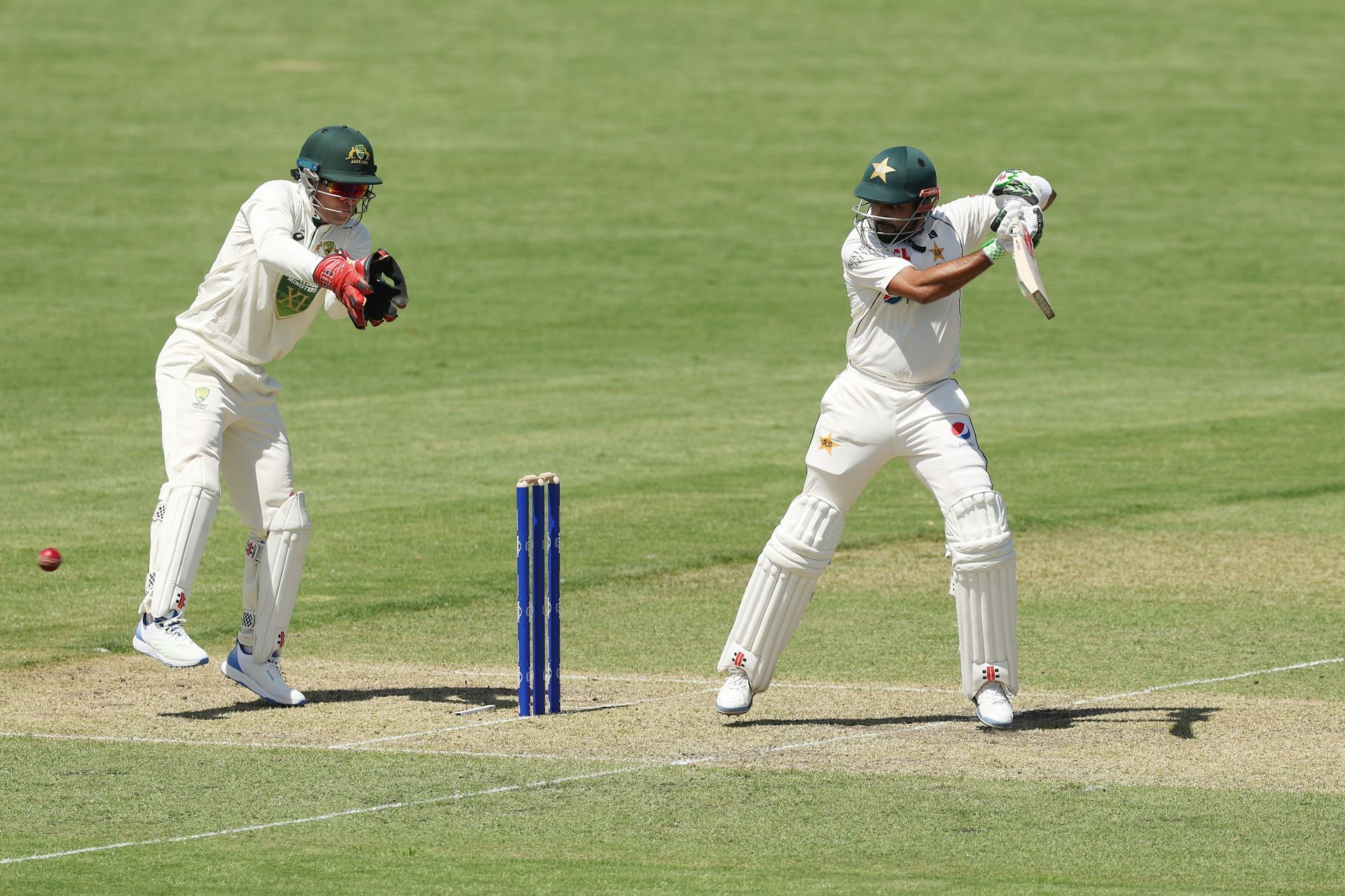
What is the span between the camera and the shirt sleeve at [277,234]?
883 centimetres

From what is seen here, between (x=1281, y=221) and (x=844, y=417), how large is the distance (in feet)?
81.1

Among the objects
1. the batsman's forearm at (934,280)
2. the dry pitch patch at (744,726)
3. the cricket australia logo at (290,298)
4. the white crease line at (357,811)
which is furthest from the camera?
the cricket australia logo at (290,298)

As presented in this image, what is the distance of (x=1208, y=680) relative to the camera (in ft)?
31.3

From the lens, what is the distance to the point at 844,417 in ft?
28.7

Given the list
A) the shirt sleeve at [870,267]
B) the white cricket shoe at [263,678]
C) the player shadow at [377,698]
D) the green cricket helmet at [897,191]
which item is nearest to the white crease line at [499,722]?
the player shadow at [377,698]

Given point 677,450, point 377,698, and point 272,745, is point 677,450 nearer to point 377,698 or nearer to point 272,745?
point 377,698

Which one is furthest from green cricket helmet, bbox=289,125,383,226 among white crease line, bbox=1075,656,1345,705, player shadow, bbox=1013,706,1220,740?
white crease line, bbox=1075,656,1345,705

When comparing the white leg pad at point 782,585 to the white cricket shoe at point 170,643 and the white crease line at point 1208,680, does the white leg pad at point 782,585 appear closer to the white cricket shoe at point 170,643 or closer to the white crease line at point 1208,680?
the white crease line at point 1208,680

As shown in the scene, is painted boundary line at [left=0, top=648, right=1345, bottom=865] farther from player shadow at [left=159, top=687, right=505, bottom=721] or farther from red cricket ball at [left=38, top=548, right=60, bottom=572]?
→ red cricket ball at [left=38, top=548, right=60, bottom=572]

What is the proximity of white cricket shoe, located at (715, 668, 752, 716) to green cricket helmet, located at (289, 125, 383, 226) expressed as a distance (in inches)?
99.5

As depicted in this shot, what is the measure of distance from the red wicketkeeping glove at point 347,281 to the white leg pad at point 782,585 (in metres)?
1.92

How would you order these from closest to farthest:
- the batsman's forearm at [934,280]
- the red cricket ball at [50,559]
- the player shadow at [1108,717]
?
the batsman's forearm at [934,280] → the player shadow at [1108,717] → the red cricket ball at [50,559]

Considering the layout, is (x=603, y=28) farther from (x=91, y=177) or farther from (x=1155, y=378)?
(x=1155, y=378)

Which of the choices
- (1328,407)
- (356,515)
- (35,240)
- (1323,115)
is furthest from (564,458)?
(1323,115)
